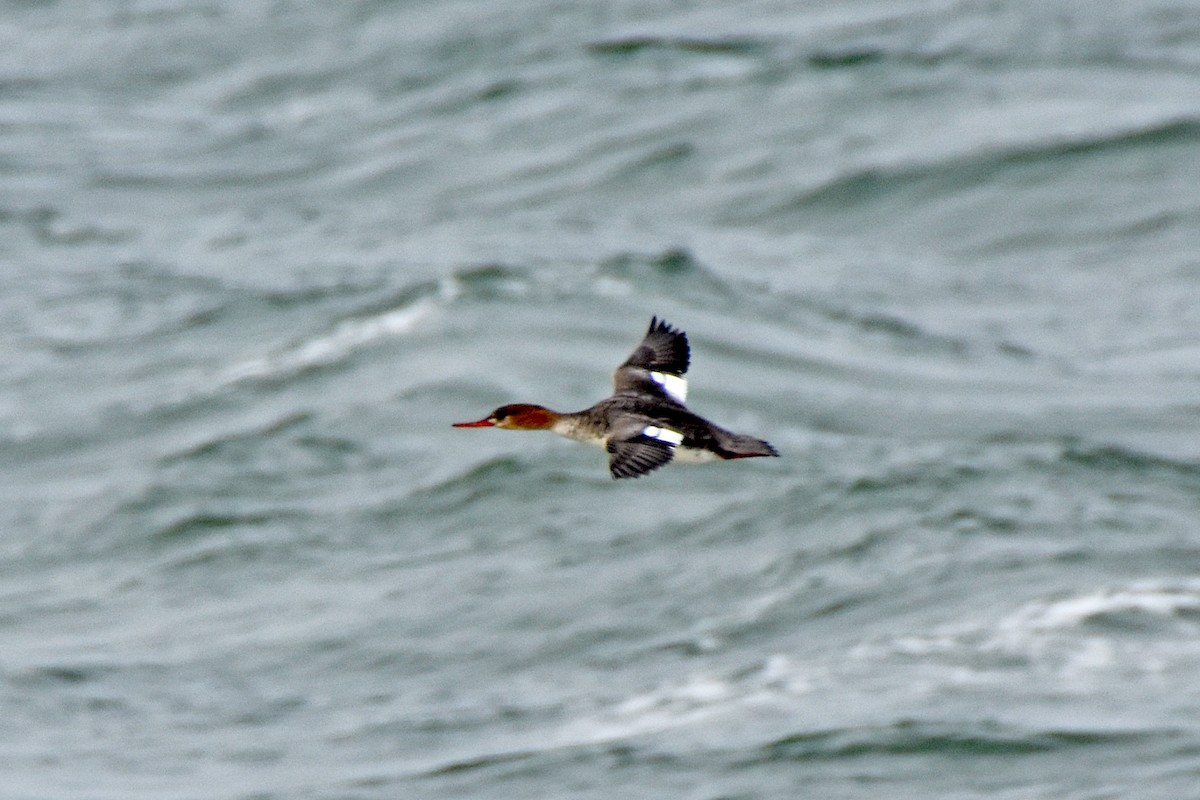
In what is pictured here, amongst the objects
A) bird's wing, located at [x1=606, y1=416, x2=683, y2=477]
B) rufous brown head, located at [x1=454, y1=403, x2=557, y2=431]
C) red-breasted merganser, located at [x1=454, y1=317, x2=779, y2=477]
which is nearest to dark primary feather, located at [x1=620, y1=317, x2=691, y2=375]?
red-breasted merganser, located at [x1=454, y1=317, x2=779, y2=477]

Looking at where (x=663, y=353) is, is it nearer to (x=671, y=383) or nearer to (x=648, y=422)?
(x=671, y=383)

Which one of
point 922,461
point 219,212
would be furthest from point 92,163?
point 922,461

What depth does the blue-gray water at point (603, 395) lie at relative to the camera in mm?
11008

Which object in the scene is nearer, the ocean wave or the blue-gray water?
the blue-gray water

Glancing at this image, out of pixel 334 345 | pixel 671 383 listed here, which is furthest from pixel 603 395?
pixel 671 383

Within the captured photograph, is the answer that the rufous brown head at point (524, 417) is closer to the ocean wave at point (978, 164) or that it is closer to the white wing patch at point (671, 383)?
the white wing patch at point (671, 383)

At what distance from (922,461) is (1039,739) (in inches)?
145

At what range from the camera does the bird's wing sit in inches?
274

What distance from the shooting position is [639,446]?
23.7 feet

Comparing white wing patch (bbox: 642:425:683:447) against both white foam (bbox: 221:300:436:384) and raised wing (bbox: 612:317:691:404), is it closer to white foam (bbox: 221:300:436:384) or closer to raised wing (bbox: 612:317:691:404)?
raised wing (bbox: 612:317:691:404)

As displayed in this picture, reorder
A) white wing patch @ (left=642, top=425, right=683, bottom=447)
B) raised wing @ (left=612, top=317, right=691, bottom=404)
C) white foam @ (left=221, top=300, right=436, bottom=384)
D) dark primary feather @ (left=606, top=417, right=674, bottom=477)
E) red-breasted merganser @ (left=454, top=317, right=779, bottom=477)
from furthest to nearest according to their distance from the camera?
1. white foam @ (left=221, top=300, right=436, bottom=384)
2. raised wing @ (left=612, top=317, right=691, bottom=404)
3. white wing patch @ (left=642, top=425, right=683, bottom=447)
4. red-breasted merganser @ (left=454, top=317, right=779, bottom=477)
5. dark primary feather @ (left=606, top=417, right=674, bottom=477)

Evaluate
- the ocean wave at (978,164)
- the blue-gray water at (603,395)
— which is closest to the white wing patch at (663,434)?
the blue-gray water at (603,395)

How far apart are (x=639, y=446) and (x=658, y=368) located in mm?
Result: 1580

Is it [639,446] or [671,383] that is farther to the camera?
[671,383]
